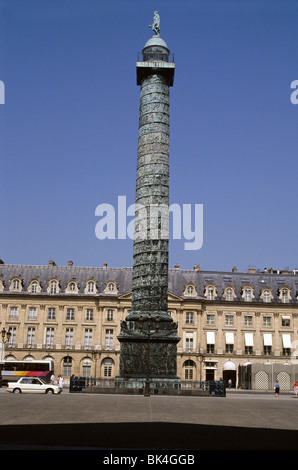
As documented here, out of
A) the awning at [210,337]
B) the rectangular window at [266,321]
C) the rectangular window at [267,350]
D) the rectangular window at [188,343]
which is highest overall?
the rectangular window at [266,321]

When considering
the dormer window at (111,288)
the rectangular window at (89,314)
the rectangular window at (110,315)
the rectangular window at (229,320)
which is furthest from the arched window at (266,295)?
the rectangular window at (89,314)

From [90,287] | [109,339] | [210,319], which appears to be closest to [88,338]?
[109,339]

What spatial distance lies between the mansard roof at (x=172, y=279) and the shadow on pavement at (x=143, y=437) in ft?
151

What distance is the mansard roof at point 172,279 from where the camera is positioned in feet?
186

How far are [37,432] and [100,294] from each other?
46.9 meters

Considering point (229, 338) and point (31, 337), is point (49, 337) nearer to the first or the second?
point (31, 337)

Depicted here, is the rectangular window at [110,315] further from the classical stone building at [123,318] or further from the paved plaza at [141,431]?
the paved plaza at [141,431]

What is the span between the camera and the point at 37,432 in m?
8.79

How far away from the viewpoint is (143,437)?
8.51 m

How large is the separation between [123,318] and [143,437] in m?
46.8

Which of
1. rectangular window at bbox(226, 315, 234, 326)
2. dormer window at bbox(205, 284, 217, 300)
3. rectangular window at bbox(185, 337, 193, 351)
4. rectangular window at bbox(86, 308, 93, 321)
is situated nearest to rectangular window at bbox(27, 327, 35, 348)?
rectangular window at bbox(86, 308, 93, 321)

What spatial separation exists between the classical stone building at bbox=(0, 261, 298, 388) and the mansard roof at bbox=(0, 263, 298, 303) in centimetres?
10
